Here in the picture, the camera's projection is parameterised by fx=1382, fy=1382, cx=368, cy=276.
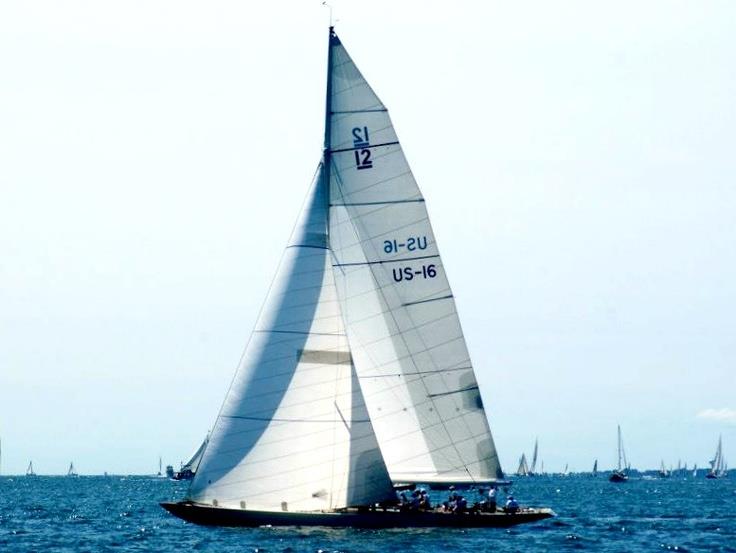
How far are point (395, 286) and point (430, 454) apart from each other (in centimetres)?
544

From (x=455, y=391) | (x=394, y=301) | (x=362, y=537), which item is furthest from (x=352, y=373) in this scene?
(x=362, y=537)

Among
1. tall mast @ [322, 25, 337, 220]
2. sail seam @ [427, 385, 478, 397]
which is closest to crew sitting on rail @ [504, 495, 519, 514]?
sail seam @ [427, 385, 478, 397]

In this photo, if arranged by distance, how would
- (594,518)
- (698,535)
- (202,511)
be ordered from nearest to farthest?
(202,511)
(698,535)
(594,518)

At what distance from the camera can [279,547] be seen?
38.2m

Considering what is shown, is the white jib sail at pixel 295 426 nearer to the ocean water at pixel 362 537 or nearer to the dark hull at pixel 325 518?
the dark hull at pixel 325 518

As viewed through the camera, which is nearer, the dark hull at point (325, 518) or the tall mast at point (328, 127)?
the dark hull at point (325, 518)

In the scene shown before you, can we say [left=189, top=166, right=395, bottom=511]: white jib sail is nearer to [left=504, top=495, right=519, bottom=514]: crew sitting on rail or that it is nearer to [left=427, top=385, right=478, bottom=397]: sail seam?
[left=427, top=385, right=478, bottom=397]: sail seam

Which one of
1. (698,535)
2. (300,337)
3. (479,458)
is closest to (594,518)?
(698,535)

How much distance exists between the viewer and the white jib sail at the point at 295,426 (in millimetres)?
41719

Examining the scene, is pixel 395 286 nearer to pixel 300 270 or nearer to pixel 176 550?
pixel 300 270

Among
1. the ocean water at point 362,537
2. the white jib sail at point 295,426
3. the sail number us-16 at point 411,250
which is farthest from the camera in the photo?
the sail number us-16 at point 411,250

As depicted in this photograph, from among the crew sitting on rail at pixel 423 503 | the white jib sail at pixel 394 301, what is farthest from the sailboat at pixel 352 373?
the crew sitting on rail at pixel 423 503

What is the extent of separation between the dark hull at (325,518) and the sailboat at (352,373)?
0.14ft

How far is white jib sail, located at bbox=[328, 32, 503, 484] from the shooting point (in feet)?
141
